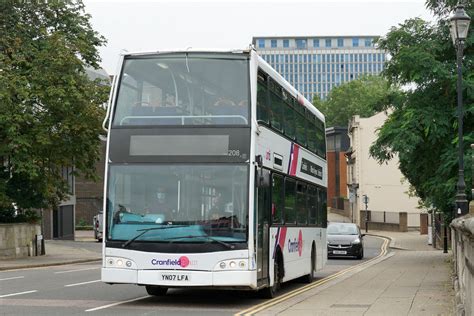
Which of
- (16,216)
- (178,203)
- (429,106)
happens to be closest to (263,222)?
(178,203)

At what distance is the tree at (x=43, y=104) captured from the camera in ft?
104

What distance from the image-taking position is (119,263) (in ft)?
46.1

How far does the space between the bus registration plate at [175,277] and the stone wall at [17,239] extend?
2131cm

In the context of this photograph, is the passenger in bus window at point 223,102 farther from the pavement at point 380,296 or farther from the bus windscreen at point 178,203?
the pavement at point 380,296

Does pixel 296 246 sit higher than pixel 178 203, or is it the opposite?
pixel 178 203

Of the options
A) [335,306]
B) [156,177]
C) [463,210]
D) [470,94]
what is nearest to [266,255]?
[335,306]

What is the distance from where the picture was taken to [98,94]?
113ft

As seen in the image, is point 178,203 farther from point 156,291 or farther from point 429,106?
point 429,106

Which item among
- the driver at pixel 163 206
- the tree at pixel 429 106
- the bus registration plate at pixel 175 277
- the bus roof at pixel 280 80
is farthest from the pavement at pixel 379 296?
the tree at pixel 429 106

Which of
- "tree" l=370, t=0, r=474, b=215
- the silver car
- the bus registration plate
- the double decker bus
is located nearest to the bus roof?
Result: the double decker bus

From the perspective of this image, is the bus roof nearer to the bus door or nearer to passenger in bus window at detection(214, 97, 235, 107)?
passenger in bus window at detection(214, 97, 235, 107)

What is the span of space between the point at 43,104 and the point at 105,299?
18.4 m

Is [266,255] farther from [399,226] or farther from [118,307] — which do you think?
[399,226]

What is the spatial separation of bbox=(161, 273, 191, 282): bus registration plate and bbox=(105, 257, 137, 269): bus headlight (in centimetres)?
55
